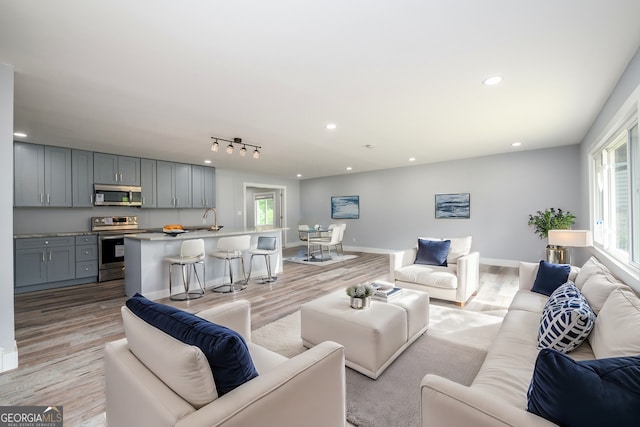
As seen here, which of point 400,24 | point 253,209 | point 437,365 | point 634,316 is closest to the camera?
point 634,316

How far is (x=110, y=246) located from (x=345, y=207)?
19.7ft

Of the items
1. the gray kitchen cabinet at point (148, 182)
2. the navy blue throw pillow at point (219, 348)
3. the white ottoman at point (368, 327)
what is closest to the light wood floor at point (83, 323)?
the white ottoman at point (368, 327)

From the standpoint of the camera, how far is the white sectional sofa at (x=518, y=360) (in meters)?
1.00

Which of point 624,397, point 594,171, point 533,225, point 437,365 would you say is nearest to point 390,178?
point 533,225

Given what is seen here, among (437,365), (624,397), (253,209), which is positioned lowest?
(437,365)

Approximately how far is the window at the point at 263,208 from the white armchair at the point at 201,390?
878 centimetres

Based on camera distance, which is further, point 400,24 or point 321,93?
point 321,93

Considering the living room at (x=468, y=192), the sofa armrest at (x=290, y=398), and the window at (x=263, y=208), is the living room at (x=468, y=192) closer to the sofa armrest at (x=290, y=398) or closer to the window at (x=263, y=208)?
the window at (x=263, y=208)

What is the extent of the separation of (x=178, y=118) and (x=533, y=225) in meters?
6.60

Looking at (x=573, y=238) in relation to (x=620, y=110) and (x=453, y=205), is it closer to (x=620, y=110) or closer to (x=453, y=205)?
(x=620, y=110)

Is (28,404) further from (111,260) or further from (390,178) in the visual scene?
(390,178)

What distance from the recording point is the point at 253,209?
1062cm

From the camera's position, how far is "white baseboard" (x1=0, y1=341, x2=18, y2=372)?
2.23m

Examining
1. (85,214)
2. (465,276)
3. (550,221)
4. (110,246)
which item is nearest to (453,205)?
(550,221)
